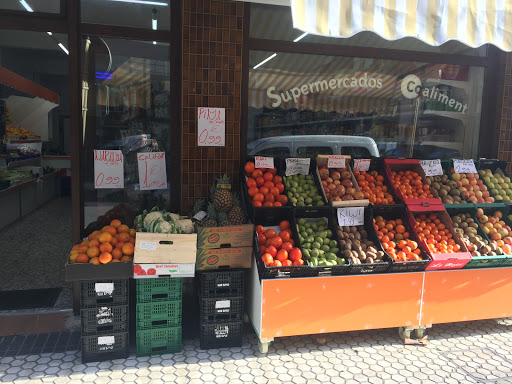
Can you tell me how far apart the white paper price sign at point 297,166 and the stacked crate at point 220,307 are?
136cm

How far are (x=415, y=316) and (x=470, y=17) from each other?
2.74m

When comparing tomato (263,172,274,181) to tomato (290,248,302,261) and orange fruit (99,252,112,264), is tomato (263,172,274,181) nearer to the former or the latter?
tomato (290,248,302,261)

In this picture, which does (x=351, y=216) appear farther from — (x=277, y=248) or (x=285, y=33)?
(x=285, y=33)

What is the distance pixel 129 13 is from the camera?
4.33 metres

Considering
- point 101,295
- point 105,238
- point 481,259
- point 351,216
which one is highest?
point 351,216

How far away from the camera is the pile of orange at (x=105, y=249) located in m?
3.51

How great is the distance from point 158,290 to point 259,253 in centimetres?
96

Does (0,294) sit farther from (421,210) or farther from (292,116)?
(421,210)

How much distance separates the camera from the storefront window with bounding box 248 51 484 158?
4926 millimetres

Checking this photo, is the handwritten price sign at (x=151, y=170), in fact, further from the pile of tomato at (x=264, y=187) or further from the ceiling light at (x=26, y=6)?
the ceiling light at (x=26, y=6)

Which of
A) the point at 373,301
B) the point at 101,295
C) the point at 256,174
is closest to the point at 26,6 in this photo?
the point at 256,174

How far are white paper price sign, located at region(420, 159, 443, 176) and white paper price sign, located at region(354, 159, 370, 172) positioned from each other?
687 millimetres

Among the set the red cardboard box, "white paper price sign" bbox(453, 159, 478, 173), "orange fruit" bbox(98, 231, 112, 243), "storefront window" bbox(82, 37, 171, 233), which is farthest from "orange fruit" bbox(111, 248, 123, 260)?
"white paper price sign" bbox(453, 159, 478, 173)

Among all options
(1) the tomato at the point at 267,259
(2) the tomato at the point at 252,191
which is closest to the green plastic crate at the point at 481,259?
(1) the tomato at the point at 267,259
